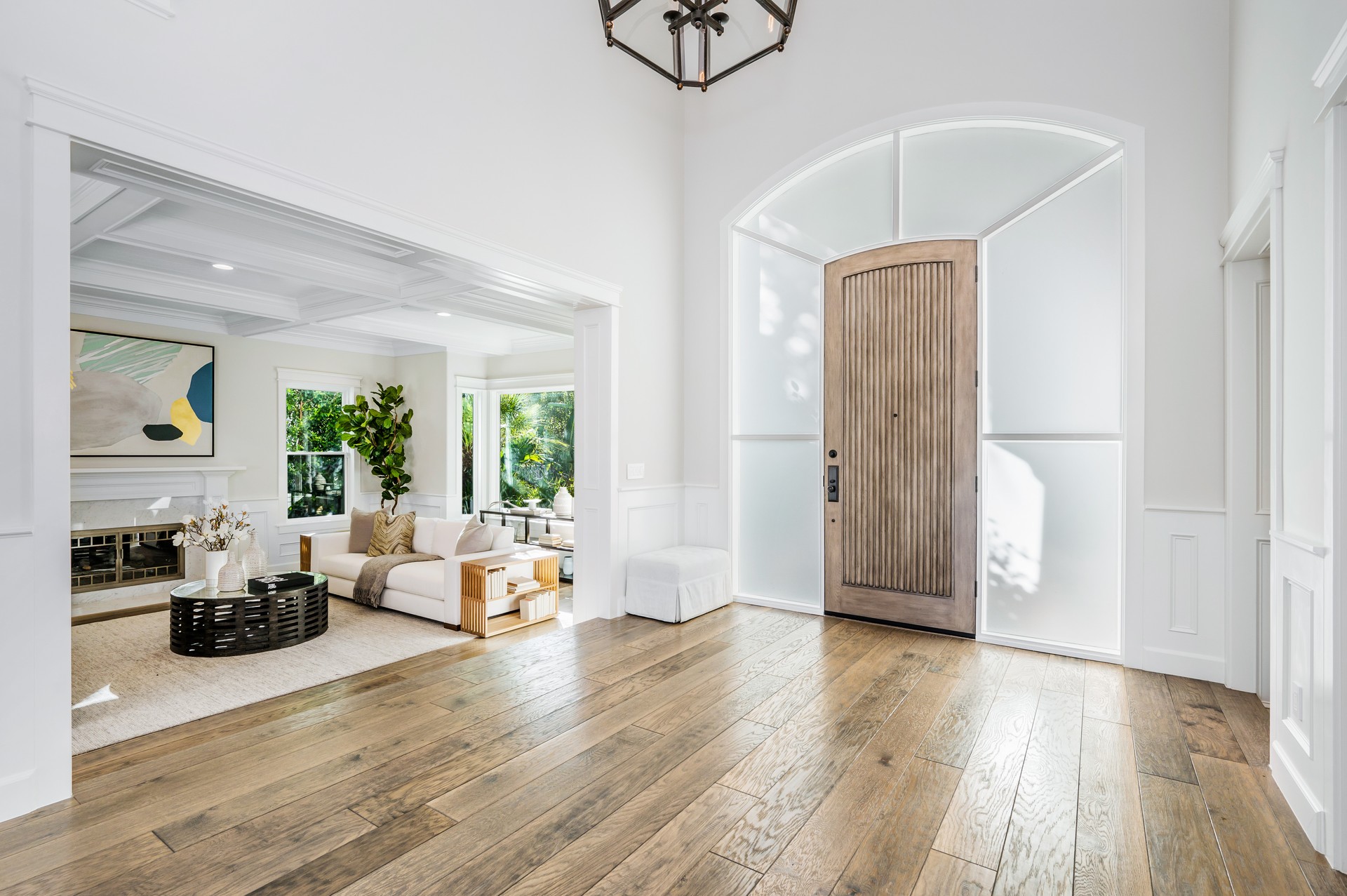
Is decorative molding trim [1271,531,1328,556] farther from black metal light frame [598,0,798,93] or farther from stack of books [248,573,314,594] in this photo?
stack of books [248,573,314,594]

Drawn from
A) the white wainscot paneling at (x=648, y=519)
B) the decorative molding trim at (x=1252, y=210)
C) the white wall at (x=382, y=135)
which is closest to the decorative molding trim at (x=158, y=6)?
the white wall at (x=382, y=135)

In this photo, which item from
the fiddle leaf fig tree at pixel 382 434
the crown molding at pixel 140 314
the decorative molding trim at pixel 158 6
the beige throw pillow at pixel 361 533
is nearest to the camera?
the decorative molding trim at pixel 158 6

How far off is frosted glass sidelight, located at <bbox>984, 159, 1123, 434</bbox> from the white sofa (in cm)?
378

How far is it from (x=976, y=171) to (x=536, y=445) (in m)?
5.95

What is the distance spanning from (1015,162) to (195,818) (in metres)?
5.20

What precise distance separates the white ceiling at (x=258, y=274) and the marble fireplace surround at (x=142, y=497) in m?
1.47

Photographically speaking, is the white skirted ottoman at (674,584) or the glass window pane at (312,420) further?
the glass window pane at (312,420)

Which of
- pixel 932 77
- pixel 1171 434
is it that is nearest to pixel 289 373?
pixel 932 77

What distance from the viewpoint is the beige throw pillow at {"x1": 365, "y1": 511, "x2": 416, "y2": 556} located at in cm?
589

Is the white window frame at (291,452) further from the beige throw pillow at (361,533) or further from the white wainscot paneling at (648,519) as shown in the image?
the white wainscot paneling at (648,519)

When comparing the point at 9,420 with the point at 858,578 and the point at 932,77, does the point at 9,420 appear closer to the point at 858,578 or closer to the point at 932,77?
the point at 858,578

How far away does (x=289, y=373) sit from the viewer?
24.3 ft

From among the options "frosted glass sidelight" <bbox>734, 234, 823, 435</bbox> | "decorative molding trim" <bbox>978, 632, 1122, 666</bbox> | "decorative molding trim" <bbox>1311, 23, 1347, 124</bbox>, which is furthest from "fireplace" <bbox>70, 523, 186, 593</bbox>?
"decorative molding trim" <bbox>1311, 23, 1347, 124</bbox>

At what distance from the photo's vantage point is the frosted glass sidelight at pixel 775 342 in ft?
16.0
